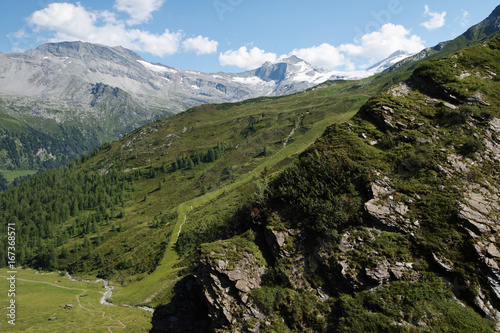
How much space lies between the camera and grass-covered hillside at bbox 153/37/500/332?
1009 inches

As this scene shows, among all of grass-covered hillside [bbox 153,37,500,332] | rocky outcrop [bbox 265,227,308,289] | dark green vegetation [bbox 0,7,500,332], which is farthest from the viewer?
rocky outcrop [bbox 265,227,308,289]

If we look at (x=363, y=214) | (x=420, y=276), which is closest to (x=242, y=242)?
(x=363, y=214)

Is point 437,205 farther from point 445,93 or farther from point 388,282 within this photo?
point 445,93

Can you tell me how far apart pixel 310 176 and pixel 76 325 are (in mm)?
90900

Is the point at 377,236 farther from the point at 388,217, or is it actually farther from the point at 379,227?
the point at 388,217

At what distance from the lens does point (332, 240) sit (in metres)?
30.7

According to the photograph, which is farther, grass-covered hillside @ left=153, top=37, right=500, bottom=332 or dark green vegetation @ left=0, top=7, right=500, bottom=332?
dark green vegetation @ left=0, top=7, right=500, bottom=332

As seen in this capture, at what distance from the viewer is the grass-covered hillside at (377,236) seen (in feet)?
84.1

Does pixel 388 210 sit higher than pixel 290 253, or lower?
higher

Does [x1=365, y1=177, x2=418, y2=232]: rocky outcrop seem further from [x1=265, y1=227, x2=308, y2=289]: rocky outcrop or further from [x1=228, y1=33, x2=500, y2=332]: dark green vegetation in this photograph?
[x1=265, y1=227, x2=308, y2=289]: rocky outcrop

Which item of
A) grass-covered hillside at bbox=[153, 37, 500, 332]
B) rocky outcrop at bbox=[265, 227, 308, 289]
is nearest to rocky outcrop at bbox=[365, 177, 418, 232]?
grass-covered hillside at bbox=[153, 37, 500, 332]

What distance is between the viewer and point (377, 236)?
29.8 m

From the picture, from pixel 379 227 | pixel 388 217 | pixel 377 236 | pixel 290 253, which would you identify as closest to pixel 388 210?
pixel 388 217

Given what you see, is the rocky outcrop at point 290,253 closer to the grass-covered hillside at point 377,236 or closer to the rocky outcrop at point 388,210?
the grass-covered hillside at point 377,236
